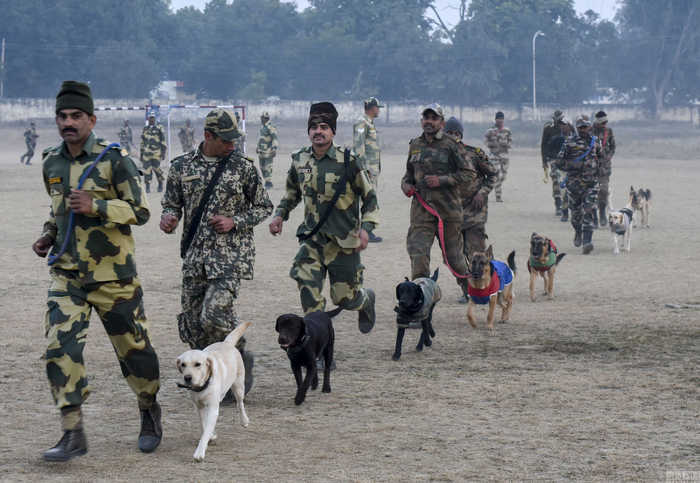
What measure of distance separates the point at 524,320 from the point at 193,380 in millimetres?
5201

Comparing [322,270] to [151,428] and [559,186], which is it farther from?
[559,186]

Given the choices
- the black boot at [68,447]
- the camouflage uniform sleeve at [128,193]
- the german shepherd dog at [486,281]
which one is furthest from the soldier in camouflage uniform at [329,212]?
the black boot at [68,447]

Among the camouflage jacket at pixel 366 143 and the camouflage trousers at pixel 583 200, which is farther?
the camouflage jacket at pixel 366 143

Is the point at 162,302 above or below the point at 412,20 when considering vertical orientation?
below

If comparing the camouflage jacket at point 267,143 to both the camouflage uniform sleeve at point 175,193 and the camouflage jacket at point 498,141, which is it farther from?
the camouflage uniform sleeve at point 175,193

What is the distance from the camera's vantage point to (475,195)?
33.1ft

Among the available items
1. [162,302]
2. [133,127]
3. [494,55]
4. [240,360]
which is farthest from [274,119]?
[240,360]

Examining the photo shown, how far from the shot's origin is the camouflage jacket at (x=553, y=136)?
17.9m

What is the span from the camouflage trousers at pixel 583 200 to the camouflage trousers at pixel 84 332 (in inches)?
410

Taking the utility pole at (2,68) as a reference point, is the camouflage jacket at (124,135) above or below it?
below

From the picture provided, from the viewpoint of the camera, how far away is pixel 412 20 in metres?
87.6

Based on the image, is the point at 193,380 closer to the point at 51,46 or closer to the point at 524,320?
the point at 524,320

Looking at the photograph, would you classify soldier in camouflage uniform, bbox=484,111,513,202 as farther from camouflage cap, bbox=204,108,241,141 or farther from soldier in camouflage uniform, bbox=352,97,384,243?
camouflage cap, bbox=204,108,241,141

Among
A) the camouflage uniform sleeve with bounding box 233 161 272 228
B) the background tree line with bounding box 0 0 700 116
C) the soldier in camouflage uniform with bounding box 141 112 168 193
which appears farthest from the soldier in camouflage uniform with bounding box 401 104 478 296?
the background tree line with bounding box 0 0 700 116
